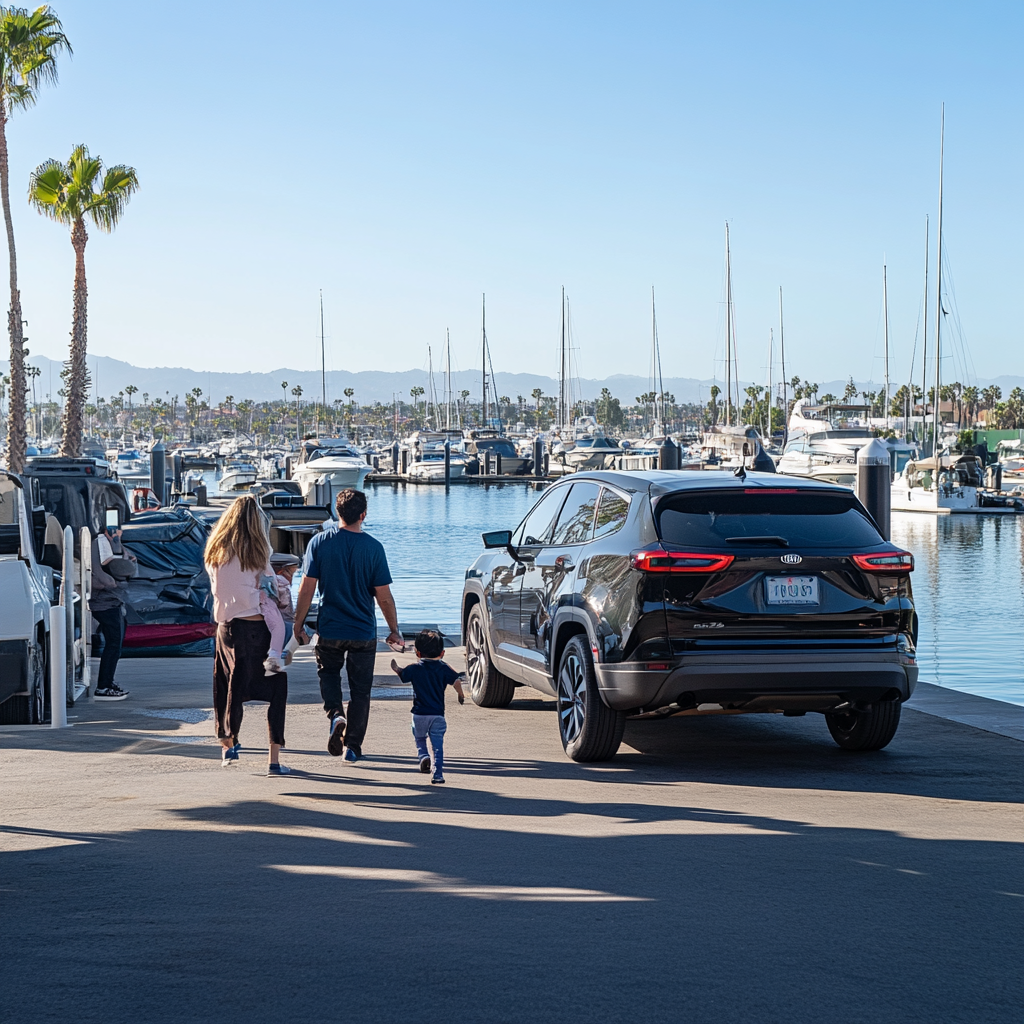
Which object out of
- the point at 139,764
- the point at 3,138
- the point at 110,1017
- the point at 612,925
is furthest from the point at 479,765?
the point at 3,138

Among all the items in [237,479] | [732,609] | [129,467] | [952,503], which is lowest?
[952,503]

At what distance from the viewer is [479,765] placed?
29.6 ft

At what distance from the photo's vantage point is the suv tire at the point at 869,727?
924 centimetres

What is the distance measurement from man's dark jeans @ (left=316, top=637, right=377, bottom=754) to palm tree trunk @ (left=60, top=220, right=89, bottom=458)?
37.2m

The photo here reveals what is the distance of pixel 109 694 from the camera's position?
491 inches

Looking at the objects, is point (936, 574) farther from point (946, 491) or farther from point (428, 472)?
point (428, 472)

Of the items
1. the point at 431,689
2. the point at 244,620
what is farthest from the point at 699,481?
the point at 244,620

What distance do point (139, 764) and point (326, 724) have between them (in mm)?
2157

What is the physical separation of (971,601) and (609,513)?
22.4 metres

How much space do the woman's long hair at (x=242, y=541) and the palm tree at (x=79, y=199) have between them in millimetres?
36760

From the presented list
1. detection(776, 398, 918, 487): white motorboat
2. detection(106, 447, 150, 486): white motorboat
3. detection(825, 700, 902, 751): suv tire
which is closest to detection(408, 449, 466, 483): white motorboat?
detection(106, 447, 150, 486): white motorboat

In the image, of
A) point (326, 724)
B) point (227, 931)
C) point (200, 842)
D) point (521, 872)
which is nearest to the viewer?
point (227, 931)

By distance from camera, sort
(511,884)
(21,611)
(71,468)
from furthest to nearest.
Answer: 1. (71,468)
2. (21,611)
3. (511,884)

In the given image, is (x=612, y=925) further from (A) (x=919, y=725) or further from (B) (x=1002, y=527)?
(B) (x=1002, y=527)
